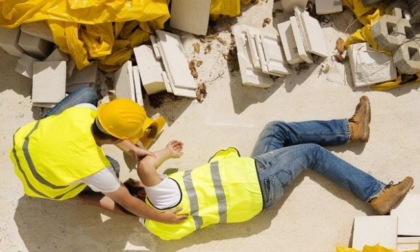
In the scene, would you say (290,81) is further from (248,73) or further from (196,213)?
(196,213)

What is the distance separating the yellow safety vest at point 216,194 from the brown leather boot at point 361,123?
0.81 meters

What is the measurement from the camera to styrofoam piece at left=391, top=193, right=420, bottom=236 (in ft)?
12.2

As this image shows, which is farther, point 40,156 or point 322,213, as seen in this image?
point 322,213

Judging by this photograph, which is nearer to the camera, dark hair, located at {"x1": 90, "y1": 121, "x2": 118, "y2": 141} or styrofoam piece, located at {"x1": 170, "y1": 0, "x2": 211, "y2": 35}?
dark hair, located at {"x1": 90, "y1": 121, "x2": 118, "y2": 141}

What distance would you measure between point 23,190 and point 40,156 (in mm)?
891

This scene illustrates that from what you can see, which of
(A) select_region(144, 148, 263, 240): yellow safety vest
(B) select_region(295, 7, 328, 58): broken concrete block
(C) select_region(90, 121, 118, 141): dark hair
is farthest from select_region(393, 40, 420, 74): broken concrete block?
(C) select_region(90, 121, 118, 141): dark hair

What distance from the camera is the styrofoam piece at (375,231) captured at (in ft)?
12.1

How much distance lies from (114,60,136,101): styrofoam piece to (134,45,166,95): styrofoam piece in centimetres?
8

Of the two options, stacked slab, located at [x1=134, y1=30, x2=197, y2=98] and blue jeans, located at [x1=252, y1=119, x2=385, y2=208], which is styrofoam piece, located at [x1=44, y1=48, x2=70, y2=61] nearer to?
stacked slab, located at [x1=134, y1=30, x2=197, y2=98]

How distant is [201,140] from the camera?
4.06 metres

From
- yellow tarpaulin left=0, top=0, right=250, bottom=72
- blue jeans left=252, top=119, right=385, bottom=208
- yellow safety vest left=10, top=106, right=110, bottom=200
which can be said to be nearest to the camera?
yellow safety vest left=10, top=106, right=110, bottom=200

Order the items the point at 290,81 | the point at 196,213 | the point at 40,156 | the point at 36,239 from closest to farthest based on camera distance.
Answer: the point at 40,156 → the point at 196,213 → the point at 36,239 → the point at 290,81

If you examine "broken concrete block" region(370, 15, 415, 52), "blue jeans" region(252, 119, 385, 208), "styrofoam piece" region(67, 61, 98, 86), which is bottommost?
"blue jeans" region(252, 119, 385, 208)

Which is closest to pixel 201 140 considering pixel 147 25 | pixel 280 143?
pixel 280 143
